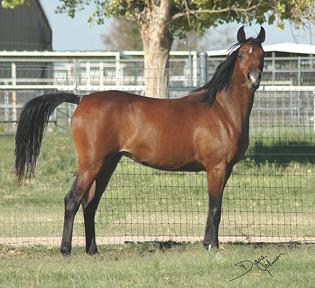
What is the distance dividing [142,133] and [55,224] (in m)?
3.14

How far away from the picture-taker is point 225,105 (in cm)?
625

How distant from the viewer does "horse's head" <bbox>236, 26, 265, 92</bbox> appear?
5.80 meters

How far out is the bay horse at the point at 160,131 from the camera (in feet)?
19.7

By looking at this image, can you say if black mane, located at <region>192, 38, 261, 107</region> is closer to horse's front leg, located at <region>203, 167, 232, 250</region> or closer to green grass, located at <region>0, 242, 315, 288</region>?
horse's front leg, located at <region>203, 167, 232, 250</region>

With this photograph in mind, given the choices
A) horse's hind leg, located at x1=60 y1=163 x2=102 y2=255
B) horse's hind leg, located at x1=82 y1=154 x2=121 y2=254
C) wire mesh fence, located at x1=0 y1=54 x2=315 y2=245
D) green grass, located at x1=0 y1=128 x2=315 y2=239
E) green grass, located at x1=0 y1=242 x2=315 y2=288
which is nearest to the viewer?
green grass, located at x1=0 y1=242 x2=315 y2=288

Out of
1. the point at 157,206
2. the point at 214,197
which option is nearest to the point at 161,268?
the point at 214,197

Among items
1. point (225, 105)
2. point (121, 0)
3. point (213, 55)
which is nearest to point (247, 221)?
point (225, 105)

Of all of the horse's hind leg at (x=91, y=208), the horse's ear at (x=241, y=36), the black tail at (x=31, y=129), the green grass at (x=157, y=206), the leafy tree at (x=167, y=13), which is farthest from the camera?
the leafy tree at (x=167, y=13)

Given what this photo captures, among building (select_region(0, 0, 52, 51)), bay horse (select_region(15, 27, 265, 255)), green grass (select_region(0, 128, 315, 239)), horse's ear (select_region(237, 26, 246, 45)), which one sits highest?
building (select_region(0, 0, 52, 51))

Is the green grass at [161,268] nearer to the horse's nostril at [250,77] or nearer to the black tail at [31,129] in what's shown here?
the black tail at [31,129]

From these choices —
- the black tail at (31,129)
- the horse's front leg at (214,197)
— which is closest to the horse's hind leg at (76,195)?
the black tail at (31,129)

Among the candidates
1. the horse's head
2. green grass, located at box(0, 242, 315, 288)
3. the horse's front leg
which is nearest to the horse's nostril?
the horse's head

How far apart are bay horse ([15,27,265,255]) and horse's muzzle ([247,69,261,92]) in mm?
12

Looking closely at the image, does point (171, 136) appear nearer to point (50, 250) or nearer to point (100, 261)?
point (100, 261)
